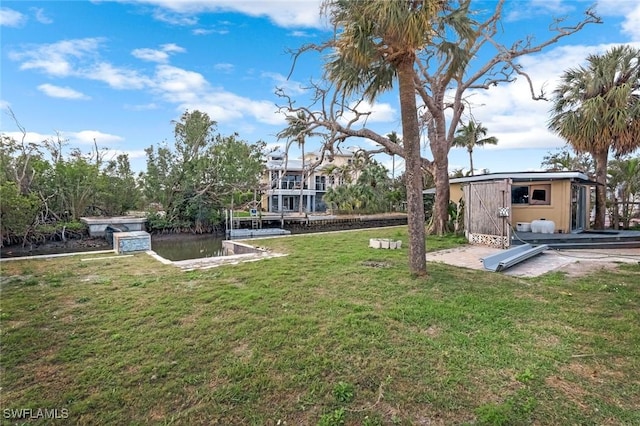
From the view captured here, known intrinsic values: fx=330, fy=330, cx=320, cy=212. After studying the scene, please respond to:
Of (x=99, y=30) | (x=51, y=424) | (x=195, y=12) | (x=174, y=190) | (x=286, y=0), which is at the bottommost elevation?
(x=51, y=424)

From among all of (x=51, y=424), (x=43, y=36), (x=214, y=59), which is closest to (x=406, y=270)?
(x=51, y=424)

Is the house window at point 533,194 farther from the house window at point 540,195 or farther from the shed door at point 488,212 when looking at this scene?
the shed door at point 488,212

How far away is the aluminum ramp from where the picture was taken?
703cm

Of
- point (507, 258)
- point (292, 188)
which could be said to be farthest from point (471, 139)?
point (292, 188)

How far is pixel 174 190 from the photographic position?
2361 cm

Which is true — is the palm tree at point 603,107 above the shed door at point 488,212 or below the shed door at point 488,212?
above

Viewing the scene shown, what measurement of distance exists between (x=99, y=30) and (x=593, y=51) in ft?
54.5

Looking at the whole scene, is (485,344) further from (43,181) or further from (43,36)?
(43,181)

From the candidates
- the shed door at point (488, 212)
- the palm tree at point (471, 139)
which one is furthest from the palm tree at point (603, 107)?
the palm tree at point (471, 139)

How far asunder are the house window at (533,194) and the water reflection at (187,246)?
12.4 meters

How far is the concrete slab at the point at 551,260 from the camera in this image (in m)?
7.02

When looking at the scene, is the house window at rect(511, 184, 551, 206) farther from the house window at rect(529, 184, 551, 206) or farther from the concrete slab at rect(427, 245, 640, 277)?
the concrete slab at rect(427, 245, 640, 277)

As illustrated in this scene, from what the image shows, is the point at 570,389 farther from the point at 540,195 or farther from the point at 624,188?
the point at 624,188

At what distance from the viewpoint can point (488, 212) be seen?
10508 mm
